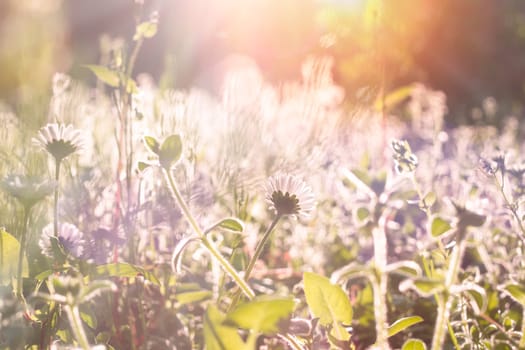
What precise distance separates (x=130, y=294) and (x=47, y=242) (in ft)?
0.67

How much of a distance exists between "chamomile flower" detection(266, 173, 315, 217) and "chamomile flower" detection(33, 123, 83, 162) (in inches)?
9.5

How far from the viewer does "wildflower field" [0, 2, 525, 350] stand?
1.75 ft

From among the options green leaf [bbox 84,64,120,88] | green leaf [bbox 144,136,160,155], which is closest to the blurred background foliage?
green leaf [bbox 84,64,120,88]

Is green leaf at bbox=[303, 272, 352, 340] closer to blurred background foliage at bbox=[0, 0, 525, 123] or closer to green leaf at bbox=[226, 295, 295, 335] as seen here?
green leaf at bbox=[226, 295, 295, 335]

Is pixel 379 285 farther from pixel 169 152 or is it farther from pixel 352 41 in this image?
pixel 352 41

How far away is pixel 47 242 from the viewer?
740 millimetres

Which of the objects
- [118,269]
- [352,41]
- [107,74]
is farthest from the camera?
[352,41]

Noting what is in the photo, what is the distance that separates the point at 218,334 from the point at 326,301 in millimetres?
159

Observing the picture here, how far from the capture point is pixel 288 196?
0.62 m

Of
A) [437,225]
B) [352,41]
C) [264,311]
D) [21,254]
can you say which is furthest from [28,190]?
[352,41]

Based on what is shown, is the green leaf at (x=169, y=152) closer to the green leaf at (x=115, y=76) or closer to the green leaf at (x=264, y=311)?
the green leaf at (x=264, y=311)

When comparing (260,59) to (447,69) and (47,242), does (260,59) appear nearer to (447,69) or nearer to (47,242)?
(447,69)

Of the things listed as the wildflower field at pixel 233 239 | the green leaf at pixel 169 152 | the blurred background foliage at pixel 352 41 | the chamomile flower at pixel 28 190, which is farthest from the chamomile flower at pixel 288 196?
the blurred background foliage at pixel 352 41

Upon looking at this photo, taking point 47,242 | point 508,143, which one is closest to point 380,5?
point 508,143
